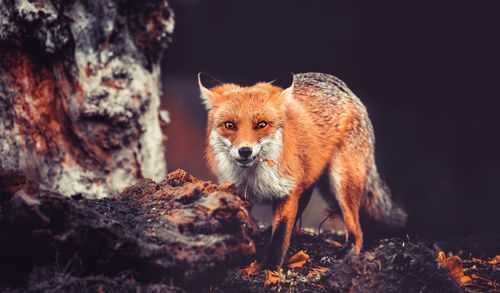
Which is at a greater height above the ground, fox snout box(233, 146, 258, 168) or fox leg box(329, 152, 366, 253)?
fox snout box(233, 146, 258, 168)

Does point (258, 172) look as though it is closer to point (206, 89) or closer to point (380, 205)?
point (206, 89)

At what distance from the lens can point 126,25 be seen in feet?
20.5

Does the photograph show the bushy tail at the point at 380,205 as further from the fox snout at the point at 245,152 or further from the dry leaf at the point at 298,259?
the fox snout at the point at 245,152

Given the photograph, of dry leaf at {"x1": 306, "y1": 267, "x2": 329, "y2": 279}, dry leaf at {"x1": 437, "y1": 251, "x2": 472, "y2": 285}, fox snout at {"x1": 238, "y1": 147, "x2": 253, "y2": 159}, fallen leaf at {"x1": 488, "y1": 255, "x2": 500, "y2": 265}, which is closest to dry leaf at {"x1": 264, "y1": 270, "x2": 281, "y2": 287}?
dry leaf at {"x1": 306, "y1": 267, "x2": 329, "y2": 279}

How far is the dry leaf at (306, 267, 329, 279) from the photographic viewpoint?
3.86 m

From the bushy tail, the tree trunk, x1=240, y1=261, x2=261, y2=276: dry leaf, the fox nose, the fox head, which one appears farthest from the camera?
the tree trunk

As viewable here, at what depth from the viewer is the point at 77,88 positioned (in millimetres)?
5879

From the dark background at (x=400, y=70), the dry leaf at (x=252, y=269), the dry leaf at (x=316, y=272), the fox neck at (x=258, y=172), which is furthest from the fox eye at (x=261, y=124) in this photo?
the dark background at (x=400, y=70)

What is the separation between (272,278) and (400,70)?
4.20 m

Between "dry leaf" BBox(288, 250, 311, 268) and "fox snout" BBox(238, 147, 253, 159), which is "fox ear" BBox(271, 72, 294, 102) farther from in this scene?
"dry leaf" BBox(288, 250, 311, 268)

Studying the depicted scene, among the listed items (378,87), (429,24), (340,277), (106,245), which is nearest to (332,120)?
(340,277)

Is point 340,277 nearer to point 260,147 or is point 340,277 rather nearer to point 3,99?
point 260,147

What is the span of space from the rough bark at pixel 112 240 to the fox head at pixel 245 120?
0.40 metres

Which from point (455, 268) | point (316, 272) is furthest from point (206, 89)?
point (455, 268)
